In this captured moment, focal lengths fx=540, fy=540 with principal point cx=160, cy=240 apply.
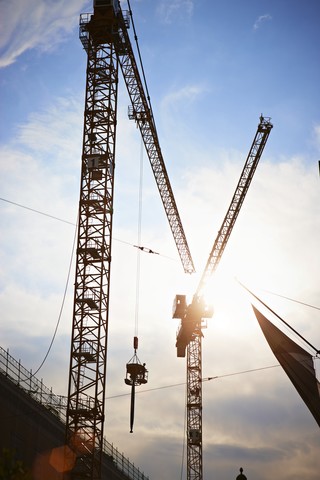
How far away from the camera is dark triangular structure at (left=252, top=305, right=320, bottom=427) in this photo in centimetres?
2480

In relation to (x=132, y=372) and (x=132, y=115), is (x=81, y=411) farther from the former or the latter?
(x=132, y=115)

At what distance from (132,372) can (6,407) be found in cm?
1191

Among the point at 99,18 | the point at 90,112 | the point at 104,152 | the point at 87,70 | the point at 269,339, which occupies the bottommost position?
the point at 269,339

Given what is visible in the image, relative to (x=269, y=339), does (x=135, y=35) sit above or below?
above

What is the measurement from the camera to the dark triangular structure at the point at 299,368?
81.4 ft

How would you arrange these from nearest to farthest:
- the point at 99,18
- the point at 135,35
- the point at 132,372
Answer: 1. the point at 132,372
2. the point at 99,18
3. the point at 135,35

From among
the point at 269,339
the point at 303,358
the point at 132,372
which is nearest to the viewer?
the point at 303,358

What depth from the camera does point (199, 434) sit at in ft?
293

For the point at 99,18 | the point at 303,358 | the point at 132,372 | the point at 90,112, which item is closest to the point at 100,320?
the point at 132,372

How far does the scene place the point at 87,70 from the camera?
2174 inches

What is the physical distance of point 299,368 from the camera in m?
25.7

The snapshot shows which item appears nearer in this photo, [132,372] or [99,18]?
[132,372]

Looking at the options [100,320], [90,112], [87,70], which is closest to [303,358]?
[100,320]

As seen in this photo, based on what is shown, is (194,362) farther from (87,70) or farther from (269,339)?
(269,339)
